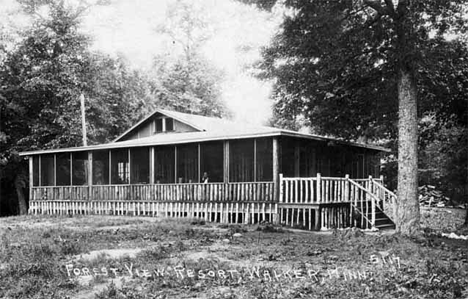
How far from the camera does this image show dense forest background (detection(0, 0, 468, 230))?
1386 cm

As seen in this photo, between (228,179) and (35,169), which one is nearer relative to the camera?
(228,179)

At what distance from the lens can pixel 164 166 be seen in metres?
25.0

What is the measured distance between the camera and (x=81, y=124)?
3447 cm

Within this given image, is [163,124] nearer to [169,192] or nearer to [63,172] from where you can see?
[169,192]

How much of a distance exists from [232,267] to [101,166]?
2936 cm

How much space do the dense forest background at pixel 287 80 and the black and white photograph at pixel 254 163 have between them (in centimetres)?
9

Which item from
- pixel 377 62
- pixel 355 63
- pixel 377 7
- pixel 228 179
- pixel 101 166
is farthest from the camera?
pixel 101 166

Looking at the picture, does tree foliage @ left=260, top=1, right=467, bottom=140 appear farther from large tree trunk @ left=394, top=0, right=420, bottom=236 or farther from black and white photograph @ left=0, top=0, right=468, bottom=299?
large tree trunk @ left=394, top=0, right=420, bottom=236

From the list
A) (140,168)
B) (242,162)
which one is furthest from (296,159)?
(140,168)

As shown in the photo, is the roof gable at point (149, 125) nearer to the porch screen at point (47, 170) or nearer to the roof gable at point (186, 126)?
the roof gable at point (186, 126)

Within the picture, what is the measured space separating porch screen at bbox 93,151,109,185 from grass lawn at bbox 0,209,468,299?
45.9 feet

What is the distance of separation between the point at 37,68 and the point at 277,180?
72.4 feet

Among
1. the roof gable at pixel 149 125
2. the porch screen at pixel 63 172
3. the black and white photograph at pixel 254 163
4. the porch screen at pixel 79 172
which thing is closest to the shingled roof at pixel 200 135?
the roof gable at pixel 149 125

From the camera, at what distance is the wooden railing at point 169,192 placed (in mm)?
18275
